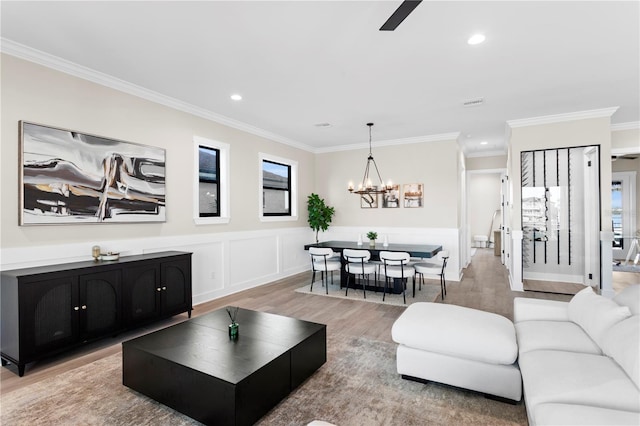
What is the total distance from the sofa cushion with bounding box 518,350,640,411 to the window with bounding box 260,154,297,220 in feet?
A: 16.2

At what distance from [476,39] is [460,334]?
2.50m

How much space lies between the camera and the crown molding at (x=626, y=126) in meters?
5.55

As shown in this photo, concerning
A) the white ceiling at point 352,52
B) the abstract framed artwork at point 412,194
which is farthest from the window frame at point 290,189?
the abstract framed artwork at point 412,194

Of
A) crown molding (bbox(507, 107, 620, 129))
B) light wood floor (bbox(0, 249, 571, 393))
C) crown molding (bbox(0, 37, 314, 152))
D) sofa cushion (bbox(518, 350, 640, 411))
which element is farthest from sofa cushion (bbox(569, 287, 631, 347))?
crown molding (bbox(0, 37, 314, 152))

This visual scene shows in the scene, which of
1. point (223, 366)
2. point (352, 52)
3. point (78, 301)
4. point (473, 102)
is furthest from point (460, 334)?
point (473, 102)

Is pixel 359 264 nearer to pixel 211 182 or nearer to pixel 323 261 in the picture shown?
pixel 323 261

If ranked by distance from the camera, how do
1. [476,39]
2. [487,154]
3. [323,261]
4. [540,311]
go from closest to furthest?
[540,311] < [476,39] < [323,261] < [487,154]

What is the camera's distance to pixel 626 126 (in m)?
5.59

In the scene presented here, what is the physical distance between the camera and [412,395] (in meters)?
2.38

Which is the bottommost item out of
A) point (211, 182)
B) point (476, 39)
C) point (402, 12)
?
point (211, 182)

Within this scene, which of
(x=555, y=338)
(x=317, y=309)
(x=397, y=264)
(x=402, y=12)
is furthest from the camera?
(x=397, y=264)

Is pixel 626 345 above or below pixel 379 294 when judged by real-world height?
above

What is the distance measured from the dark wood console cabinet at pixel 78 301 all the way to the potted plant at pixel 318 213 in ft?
12.2

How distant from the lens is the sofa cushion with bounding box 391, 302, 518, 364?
2.21 m
